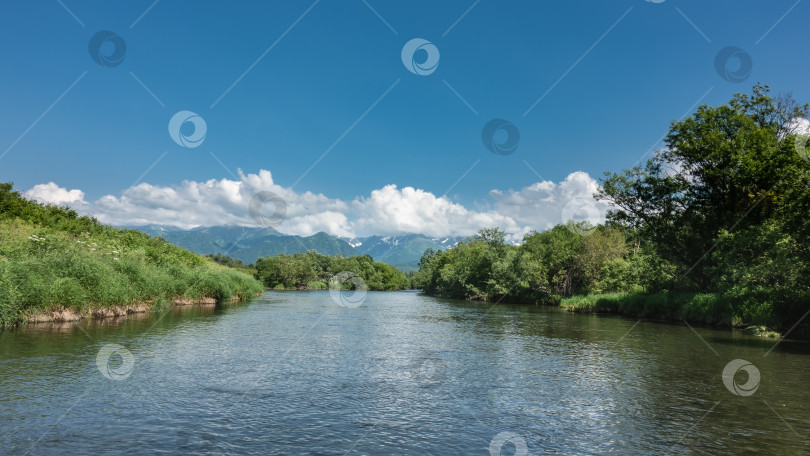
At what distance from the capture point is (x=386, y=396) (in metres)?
17.3

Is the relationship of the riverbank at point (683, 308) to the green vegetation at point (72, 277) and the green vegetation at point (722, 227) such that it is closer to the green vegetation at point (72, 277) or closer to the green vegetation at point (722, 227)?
the green vegetation at point (722, 227)

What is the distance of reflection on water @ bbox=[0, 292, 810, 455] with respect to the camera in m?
12.4

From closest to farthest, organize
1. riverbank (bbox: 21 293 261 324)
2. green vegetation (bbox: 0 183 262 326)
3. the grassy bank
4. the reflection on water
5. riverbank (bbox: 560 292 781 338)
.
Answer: the reflection on water → green vegetation (bbox: 0 183 262 326) → riverbank (bbox: 21 293 261 324) → the grassy bank → riverbank (bbox: 560 292 781 338)

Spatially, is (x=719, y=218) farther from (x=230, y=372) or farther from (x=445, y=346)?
(x=230, y=372)

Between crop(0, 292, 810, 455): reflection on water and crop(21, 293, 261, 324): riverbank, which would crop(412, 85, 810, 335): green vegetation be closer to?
crop(0, 292, 810, 455): reflection on water

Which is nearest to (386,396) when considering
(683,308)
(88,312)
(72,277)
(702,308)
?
(72,277)

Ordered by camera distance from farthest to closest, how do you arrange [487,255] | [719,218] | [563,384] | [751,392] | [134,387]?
[487,255] < [719,218] < [563,384] < [751,392] < [134,387]

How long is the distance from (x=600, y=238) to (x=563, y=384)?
7014 centimetres

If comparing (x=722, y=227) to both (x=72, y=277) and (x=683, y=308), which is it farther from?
(x=72, y=277)

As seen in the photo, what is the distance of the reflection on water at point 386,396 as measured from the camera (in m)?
12.4

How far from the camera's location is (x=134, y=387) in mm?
17312

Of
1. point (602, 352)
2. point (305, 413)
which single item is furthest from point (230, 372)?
point (602, 352)

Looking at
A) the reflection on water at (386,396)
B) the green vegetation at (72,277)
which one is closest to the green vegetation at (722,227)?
the reflection on water at (386,396)

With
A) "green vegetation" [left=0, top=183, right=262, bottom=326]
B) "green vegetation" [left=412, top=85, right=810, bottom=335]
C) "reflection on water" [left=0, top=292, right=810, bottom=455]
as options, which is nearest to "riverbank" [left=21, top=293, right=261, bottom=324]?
"green vegetation" [left=0, top=183, right=262, bottom=326]
